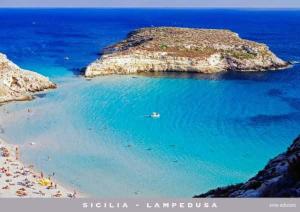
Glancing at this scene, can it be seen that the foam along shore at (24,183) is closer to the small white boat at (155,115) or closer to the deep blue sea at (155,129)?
the deep blue sea at (155,129)

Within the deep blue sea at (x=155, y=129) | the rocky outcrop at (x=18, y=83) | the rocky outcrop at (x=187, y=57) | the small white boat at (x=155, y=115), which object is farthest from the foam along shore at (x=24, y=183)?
the rocky outcrop at (x=187, y=57)

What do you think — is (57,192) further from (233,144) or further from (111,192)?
(233,144)

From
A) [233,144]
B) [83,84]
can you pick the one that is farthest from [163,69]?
[233,144]

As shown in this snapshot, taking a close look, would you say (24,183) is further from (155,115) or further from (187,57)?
(187,57)

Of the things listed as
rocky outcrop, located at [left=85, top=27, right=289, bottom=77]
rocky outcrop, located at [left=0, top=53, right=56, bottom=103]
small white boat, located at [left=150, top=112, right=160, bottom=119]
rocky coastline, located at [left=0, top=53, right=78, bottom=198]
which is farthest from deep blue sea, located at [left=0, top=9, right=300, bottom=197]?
rocky outcrop, located at [left=85, top=27, right=289, bottom=77]

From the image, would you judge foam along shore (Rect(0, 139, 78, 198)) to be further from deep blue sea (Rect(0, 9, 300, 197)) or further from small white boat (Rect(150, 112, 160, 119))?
small white boat (Rect(150, 112, 160, 119))

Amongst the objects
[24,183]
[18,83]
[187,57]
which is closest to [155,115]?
[24,183]
